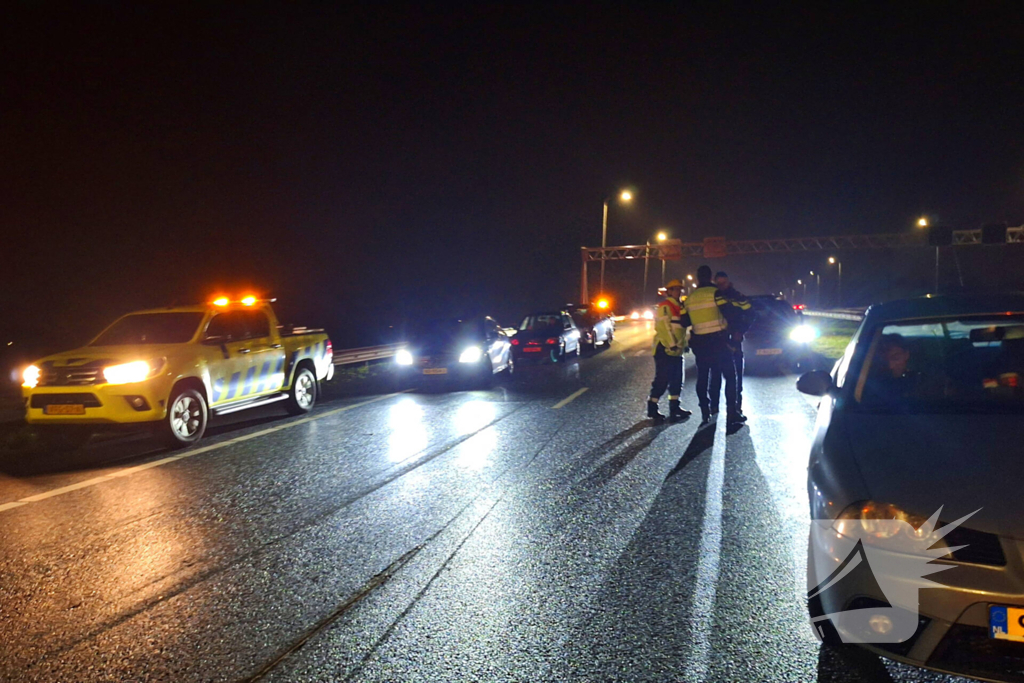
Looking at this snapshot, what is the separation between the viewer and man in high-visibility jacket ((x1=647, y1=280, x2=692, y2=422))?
10203 millimetres

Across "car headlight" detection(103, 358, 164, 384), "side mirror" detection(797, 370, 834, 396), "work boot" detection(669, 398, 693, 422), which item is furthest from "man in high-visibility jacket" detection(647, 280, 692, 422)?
"car headlight" detection(103, 358, 164, 384)

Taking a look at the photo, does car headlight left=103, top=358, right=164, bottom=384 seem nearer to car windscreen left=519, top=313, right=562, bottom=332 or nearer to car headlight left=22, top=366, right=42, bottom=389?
car headlight left=22, top=366, right=42, bottom=389

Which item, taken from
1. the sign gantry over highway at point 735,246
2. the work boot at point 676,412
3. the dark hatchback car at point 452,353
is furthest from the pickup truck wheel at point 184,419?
the sign gantry over highway at point 735,246

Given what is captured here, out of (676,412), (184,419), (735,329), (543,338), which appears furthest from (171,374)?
(543,338)

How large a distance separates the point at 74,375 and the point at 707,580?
8076mm

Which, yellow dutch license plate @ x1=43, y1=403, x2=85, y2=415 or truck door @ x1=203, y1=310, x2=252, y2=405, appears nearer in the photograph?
yellow dutch license plate @ x1=43, y1=403, x2=85, y2=415

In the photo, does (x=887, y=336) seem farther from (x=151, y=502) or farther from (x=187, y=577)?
(x=151, y=502)

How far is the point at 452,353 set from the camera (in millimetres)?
15719

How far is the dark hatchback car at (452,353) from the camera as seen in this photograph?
15.7 meters

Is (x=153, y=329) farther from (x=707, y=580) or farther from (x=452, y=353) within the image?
(x=707, y=580)

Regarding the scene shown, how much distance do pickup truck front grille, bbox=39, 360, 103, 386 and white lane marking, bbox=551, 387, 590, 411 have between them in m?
6.35

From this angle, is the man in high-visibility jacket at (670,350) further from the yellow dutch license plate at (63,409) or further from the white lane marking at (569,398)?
the yellow dutch license plate at (63,409)

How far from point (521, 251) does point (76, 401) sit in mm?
89586

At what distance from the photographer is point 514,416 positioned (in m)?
11.2
